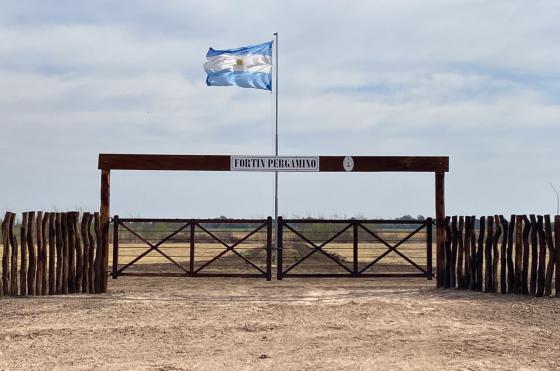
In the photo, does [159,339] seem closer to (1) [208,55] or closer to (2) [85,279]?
(2) [85,279]

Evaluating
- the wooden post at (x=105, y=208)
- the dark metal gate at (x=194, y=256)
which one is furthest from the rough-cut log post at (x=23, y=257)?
the dark metal gate at (x=194, y=256)

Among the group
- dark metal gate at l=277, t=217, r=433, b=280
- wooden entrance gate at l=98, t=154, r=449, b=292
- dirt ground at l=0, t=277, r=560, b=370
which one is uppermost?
wooden entrance gate at l=98, t=154, r=449, b=292

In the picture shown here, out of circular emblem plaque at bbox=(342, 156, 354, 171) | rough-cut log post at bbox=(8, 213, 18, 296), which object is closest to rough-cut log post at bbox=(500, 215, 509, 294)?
circular emblem plaque at bbox=(342, 156, 354, 171)

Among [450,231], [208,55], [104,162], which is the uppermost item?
[208,55]

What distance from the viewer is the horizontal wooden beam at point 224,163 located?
1628 cm

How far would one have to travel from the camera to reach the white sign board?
53.9 feet

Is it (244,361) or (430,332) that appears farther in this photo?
(430,332)

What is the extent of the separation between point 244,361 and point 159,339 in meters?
1.90

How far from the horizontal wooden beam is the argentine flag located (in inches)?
220

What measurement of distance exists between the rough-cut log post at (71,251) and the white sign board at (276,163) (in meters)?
3.78

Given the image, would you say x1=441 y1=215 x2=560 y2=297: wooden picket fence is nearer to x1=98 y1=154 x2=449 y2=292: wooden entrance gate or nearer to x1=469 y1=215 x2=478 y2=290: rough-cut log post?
x1=469 y1=215 x2=478 y2=290: rough-cut log post

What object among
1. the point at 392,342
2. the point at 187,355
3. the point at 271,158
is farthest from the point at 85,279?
the point at 392,342

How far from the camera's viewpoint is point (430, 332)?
1064 cm

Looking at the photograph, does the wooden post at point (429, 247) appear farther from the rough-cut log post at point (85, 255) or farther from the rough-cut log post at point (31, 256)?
the rough-cut log post at point (31, 256)
